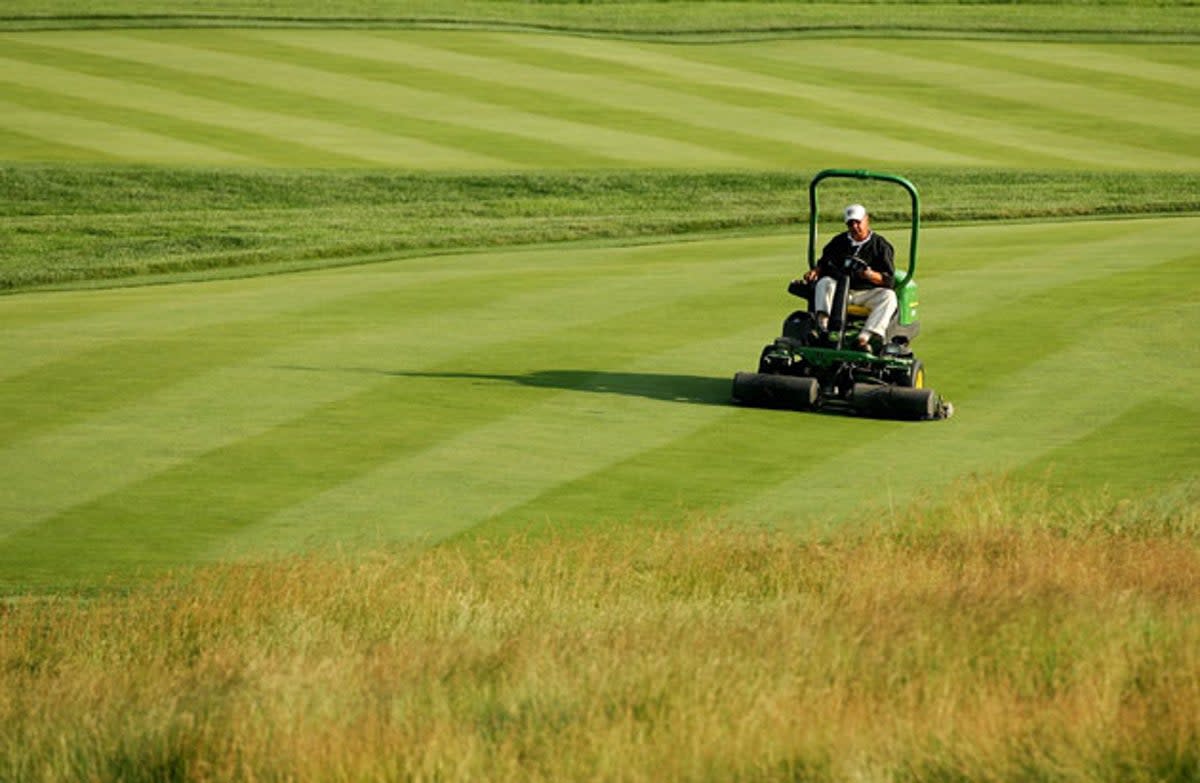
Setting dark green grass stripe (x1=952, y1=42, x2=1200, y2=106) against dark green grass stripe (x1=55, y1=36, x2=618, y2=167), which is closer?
dark green grass stripe (x1=55, y1=36, x2=618, y2=167)

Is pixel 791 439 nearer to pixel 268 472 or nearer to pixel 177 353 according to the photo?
pixel 268 472

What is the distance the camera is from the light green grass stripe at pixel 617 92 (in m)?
37.9

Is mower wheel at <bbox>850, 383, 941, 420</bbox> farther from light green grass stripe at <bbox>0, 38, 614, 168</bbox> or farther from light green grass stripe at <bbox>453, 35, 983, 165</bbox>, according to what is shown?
light green grass stripe at <bbox>453, 35, 983, 165</bbox>

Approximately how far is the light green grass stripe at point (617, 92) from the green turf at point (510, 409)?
14480mm

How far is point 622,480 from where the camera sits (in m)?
13.8

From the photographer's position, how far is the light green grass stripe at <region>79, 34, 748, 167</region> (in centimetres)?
3641

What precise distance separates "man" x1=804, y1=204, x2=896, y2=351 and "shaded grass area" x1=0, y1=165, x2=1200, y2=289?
11.7 m

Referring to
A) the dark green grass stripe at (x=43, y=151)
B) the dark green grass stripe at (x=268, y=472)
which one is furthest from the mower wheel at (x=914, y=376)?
the dark green grass stripe at (x=43, y=151)

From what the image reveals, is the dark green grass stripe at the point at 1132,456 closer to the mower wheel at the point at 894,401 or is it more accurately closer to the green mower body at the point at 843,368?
the mower wheel at the point at 894,401

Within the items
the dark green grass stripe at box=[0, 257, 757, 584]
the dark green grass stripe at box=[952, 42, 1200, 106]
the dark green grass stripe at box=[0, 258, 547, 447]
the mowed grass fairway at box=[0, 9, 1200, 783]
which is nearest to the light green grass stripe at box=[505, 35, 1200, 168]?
the mowed grass fairway at box=[0, 9, 1200, 783]

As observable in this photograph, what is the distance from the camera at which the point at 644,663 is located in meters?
8.52

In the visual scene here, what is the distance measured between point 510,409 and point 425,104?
80.2 ft

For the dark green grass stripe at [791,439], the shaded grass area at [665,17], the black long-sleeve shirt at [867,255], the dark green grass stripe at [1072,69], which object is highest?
the shaded grass area at [665,17]

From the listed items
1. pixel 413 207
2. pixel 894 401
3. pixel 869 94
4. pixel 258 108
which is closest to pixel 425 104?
pixel 258 108
